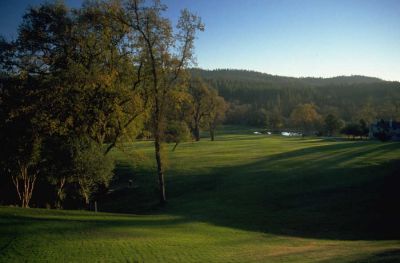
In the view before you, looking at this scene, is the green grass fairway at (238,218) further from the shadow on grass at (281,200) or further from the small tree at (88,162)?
the small tree at (88,162)

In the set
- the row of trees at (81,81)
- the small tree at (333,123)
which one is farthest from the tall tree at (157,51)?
the small tree at (333,123)

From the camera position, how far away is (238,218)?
31.5 m

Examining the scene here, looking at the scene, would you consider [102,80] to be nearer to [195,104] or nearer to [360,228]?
[360,228]

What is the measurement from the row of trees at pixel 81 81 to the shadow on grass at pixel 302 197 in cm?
908

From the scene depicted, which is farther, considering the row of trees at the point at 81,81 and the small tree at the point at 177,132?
the small tree at the point at 177,132

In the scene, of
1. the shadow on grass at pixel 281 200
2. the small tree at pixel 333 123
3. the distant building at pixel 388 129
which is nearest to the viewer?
the shadow on grass at pixel 281 200

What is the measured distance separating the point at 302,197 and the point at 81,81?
977 inches

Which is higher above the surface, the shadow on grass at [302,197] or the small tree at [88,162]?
the small tree at [88,162]

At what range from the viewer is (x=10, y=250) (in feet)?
55.4

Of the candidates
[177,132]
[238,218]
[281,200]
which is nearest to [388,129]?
[177,132]

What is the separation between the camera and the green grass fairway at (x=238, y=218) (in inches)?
717

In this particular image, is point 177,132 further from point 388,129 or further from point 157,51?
point 388,129

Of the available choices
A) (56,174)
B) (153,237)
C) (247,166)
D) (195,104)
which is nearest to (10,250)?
(153,237)

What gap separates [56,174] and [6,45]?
1355 cm
